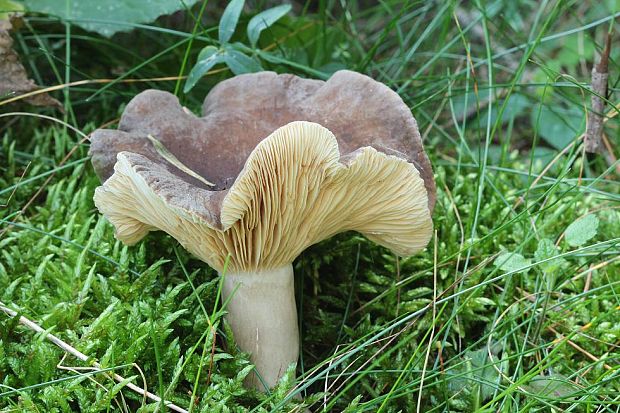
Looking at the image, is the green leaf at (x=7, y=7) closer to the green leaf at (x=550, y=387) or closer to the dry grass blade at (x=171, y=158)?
the dry grass blade at (x=171, y=158)

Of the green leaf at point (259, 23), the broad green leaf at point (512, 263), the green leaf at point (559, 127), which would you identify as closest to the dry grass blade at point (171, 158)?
the green leaf at point (259, 23)

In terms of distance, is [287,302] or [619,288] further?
[619,288]

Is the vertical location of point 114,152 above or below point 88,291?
above

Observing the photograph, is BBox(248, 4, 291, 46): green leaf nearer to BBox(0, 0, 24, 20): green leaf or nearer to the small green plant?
the small green plant

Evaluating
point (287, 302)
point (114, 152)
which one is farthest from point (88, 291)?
point (287, 302)

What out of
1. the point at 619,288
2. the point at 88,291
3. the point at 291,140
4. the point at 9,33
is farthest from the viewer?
the point at 9,33

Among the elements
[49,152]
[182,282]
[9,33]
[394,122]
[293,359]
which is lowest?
[293,359]

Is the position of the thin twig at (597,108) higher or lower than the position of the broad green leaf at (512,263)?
higher

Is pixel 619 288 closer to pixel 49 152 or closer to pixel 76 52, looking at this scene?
A: pixel 49 152
